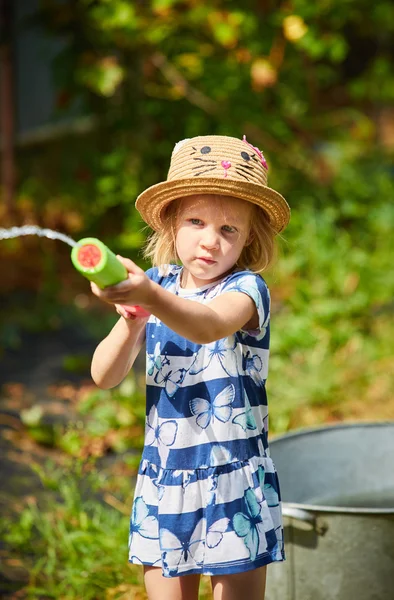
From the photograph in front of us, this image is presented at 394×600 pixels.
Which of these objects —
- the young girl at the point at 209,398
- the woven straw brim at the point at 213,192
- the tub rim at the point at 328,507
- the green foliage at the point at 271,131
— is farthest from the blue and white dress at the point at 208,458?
the green foliage at the point at 271,131

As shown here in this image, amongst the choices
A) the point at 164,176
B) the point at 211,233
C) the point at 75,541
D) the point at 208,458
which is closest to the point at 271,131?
the point at 164,176

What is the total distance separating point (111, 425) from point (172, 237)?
1961mm

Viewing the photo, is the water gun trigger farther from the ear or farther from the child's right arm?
the ear

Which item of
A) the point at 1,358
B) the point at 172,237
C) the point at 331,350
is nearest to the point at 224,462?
the point at 172,237

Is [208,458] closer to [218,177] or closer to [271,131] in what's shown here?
[218,177]

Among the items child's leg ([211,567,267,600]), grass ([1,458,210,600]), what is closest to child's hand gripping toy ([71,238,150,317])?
child's leg ([211,567,267,600])

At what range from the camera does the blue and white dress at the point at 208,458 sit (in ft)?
5.57

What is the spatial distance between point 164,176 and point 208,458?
366cm

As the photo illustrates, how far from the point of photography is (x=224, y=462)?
171 centimetres

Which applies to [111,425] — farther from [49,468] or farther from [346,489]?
[346,489]

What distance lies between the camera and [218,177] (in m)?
1.67

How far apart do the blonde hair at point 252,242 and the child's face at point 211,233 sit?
6 cm

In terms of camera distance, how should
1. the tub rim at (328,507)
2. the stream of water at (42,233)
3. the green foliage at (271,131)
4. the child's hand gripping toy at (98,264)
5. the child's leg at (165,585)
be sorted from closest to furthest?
the child's hand gripping toy at (98,264), the stream of water at (42,233), the child's leg at (165,585), the tub rim at (328,507), the green foliage at (271,131)

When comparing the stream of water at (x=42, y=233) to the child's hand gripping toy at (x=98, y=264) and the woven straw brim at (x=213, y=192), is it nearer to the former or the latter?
the child's hand gripping toy at (x=98, y=264)
